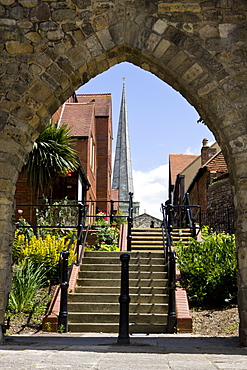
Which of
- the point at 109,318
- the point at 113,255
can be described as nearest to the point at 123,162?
the point at 113,255

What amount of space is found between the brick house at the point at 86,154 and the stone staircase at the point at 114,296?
211cm

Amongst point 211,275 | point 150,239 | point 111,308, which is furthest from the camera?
point 150,239

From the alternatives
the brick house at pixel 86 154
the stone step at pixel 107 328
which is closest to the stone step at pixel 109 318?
the stone step at pixel 107 328

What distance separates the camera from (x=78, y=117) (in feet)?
65.5

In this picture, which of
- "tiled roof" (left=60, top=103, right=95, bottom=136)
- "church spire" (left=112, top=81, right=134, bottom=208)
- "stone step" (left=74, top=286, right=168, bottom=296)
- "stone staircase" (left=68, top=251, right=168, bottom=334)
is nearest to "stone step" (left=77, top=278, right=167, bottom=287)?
"stone staircase" (left=68, top=251, right=168, bottom=334)

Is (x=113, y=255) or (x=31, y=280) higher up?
(x=113, y=255)

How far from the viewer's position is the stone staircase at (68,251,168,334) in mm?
7020

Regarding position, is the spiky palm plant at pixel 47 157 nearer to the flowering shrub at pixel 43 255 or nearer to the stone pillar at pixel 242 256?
the flowering shrub at pixel 43 255

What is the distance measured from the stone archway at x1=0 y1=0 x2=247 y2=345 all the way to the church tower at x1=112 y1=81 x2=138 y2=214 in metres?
46.3

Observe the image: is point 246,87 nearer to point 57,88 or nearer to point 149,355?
point 57,88

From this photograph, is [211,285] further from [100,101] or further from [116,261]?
[100,101]

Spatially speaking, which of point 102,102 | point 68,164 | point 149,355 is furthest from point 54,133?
point 102,102

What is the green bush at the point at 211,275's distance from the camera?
779 centimetres

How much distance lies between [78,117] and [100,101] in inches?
216
